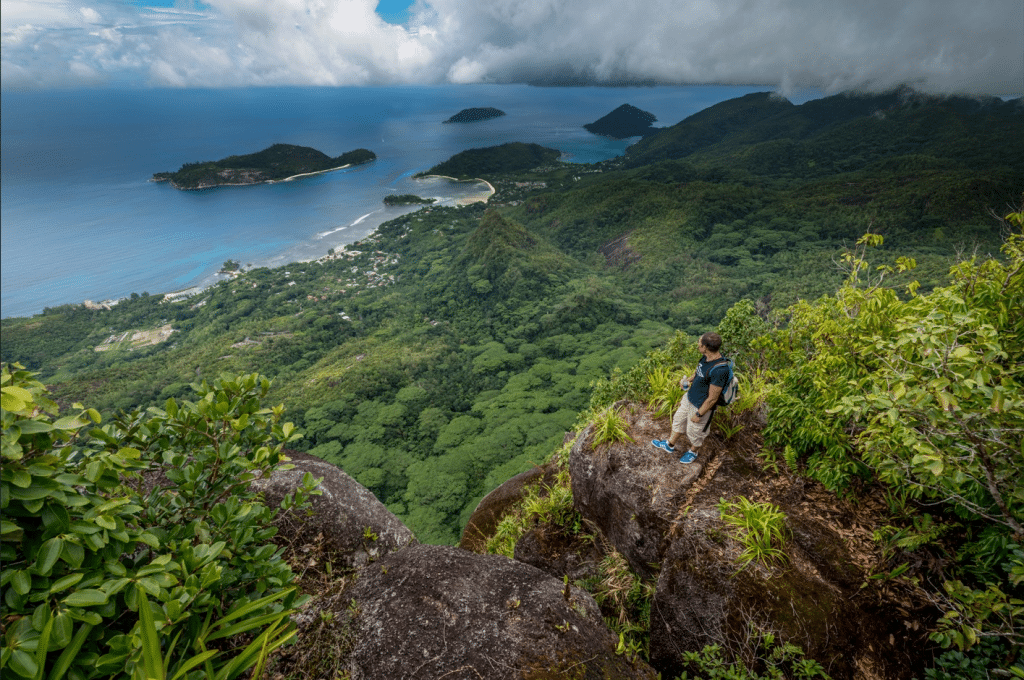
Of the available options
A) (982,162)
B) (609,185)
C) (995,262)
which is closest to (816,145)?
(982,162)

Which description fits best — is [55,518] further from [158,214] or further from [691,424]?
[158,214]

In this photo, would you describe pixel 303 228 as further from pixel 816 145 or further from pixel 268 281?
pixel 816 145

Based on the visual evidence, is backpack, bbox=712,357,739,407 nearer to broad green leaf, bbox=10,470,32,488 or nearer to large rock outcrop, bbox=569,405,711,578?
large rock outcrop, bbox=569,405,711,578

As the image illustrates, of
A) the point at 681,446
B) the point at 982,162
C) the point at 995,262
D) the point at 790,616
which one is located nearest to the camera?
the point at 790,616

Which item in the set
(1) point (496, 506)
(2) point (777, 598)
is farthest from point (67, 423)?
(1) point (496, 506)

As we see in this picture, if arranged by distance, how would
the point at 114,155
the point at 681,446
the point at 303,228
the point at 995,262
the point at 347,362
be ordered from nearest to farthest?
the point at 995,262, the point at 681,446, the point at 347,362, the point at 303,228, the point at 114,155

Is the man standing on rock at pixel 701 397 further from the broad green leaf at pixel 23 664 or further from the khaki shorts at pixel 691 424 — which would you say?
the broad green leaf at pixel 23 664
